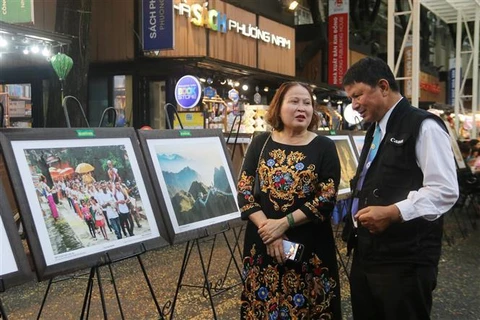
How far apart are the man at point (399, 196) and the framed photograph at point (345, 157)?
9.26 feet

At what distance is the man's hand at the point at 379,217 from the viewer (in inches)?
88.4

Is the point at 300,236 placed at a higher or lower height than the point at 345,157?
lower

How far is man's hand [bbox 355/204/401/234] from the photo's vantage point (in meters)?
2.24

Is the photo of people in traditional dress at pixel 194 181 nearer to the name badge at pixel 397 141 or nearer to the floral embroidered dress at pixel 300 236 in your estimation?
the floral embroidered dress at pixel 300 236

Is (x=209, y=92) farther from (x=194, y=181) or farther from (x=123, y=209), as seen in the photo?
(x=123, y=209)

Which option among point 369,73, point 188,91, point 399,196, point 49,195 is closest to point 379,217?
point 399,196

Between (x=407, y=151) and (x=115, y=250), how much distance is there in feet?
5.13

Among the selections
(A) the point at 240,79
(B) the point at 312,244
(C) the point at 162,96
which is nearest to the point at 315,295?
(B) the point at 312,244

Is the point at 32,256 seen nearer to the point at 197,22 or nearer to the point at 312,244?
the point at 312,244

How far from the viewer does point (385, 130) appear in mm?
2461

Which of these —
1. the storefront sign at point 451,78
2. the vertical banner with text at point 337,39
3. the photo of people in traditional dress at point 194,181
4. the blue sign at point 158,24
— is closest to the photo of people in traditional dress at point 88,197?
the photo of people in traditional dress at point 194,181

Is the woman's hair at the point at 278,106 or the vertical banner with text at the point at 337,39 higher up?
the vertical banner with text at the point at 337,39

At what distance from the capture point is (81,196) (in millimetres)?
2746

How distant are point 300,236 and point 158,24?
8.83m
